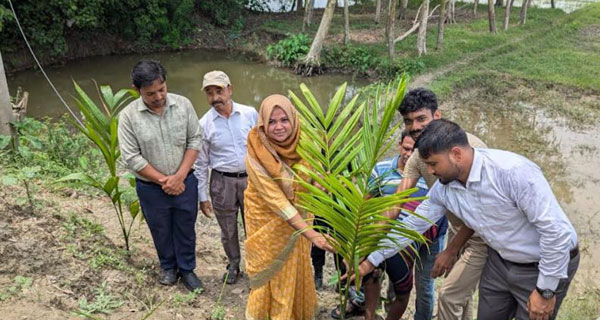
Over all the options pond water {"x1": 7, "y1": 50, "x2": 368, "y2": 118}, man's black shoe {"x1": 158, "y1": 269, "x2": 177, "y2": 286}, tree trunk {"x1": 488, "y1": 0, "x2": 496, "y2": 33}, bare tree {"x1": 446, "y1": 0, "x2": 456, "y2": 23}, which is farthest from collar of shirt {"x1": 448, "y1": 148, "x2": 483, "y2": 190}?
bare tree {"x1": 446, "y1": 0, "x2": 456, "y2": 23}

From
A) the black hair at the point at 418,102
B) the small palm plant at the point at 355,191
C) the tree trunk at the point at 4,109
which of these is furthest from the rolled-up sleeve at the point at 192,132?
the tree trunk at the point at 4,109

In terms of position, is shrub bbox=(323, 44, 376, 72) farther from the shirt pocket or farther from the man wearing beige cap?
the shirt pocket

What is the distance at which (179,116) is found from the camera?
9.99ft

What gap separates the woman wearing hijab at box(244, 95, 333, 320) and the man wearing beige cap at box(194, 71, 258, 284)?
0.70 m

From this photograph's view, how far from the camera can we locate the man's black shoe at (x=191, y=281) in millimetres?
3338

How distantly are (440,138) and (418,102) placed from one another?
691 millimetres

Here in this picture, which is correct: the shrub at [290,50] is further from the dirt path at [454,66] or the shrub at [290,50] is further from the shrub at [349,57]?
the dirt path at [454,66]

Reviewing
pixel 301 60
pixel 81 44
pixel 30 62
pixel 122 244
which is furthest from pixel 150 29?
pixel 122 244

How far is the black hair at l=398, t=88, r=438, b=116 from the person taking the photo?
263 cm

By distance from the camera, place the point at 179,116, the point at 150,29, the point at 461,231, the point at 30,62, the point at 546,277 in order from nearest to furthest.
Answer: the point at 546,277 → the point at 461,231 → the point at 179,116 → the point at 30,62 → the point at 150,29

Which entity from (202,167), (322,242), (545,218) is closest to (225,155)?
(202,167)

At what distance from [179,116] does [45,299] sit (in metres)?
1.26

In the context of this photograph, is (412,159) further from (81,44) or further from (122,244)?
(81,44)

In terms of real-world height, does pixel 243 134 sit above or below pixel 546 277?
above
